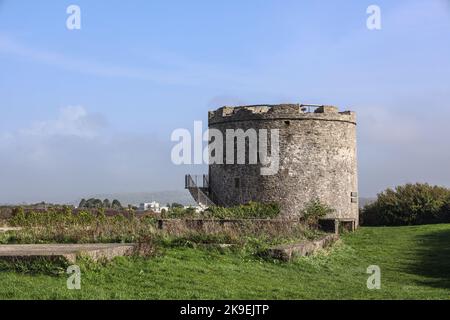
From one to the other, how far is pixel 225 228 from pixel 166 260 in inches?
153

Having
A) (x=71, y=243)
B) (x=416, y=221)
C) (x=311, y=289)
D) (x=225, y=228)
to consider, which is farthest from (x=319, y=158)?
(x=311, y=289)

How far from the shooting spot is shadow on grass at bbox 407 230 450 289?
12555 millimetres

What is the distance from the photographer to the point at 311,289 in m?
9.84

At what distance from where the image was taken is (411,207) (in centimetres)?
3291

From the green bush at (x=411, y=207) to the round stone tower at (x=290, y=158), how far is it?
4.26 metres

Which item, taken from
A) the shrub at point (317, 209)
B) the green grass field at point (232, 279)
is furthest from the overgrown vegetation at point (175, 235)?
the shrub at point (317, 209)

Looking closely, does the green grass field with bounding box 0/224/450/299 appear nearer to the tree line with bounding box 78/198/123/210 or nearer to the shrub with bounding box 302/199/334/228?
the shrub with bounding box 302/199/334/228

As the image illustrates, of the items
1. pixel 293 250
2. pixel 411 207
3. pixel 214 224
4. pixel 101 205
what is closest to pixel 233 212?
pixel 214 224

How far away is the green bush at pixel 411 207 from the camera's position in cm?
3281

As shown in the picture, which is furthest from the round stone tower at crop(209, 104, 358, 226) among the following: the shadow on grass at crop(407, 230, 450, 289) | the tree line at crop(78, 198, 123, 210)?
the tree line at crop(78, 198, 123, 210)

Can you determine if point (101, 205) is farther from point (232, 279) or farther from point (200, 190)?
point (232, 279)

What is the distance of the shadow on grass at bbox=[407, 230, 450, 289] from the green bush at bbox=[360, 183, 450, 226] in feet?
31.7

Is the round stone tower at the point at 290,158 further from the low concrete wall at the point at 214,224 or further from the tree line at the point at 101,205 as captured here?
the low concrete wall at the point at 214,224
